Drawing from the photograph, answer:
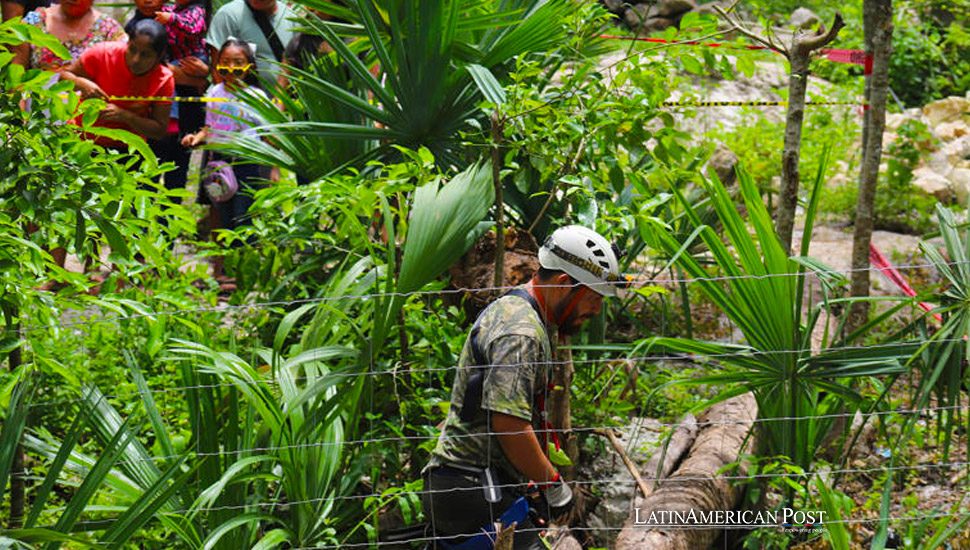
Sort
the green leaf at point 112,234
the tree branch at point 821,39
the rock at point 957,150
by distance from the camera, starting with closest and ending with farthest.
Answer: the green leaf at point 112,234
the tree branch at point 821,39
the rock at point 957,150

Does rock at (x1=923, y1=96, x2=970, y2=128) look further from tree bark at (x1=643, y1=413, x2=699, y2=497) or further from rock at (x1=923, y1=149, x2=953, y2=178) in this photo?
tree bark at (x1=643, y1=413, x2=699, y2=497)

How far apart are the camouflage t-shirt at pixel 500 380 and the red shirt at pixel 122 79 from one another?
12.5ft

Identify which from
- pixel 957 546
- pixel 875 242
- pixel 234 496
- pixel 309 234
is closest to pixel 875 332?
pixel 875 242

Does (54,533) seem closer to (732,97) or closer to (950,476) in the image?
(950,476)

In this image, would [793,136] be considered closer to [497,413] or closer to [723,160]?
[497,413]

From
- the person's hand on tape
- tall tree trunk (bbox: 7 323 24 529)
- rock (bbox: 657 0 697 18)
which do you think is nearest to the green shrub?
rock (bbox: 657 0 697 18)

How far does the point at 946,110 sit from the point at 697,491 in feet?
22.8

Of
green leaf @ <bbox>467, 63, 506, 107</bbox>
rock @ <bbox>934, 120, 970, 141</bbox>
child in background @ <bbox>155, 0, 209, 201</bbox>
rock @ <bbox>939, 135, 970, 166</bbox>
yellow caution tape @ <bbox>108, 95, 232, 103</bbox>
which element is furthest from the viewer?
rock @ <bbox>934, 120, 970, 141</bbox>

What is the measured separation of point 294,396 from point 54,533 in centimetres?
142

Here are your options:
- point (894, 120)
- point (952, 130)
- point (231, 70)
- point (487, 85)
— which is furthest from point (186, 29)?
point (952, 130)

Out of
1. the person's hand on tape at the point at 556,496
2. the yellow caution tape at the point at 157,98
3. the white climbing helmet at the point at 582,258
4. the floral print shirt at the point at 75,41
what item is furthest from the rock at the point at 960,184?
the floral print shirt at the point at 75,41

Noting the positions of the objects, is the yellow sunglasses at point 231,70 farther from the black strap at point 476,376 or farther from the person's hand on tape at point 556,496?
the person's hand on tape at point 556,496

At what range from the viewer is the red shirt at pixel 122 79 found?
6918mm

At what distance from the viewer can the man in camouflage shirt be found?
3727 millimetres
